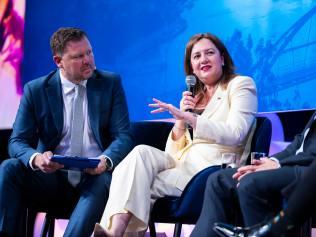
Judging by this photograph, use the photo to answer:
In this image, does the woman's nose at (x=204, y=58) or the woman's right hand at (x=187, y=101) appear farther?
the woman's nose at (x=204, y=58)

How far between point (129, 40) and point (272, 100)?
122 cm

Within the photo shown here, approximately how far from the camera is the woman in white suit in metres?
2.87

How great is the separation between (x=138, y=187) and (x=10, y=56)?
7.44 ft

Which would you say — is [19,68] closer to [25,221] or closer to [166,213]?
[25,221]

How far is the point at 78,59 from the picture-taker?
11.0 ft

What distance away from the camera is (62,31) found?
3.39 meters

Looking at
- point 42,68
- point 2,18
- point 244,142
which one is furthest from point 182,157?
point 2,18

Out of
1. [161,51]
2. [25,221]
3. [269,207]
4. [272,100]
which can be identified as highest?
[161,51]

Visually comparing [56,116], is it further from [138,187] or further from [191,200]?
[191,200]

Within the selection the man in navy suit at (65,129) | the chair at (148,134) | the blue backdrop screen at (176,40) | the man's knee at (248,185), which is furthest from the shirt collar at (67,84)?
the man's knee at (248,185)

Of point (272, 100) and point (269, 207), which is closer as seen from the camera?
point (269, 207)

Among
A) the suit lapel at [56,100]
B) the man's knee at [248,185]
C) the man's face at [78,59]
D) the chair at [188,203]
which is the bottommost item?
the chair at [188,203]

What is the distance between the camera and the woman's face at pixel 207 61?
3295 millimetres

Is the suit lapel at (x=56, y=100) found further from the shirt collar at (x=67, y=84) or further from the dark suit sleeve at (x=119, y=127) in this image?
the dark suit sleeve at (x=119, y=127)
